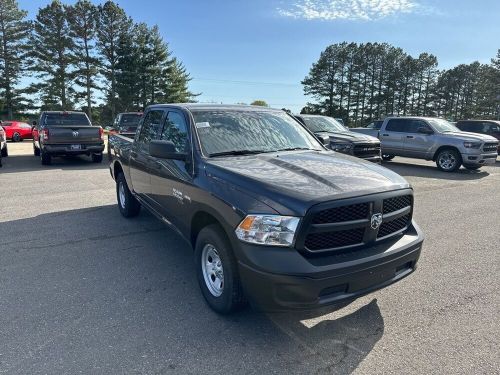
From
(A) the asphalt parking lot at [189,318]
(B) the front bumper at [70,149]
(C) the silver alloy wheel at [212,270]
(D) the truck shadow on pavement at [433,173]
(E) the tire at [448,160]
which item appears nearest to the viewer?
(A) the asphalt parking lot at [189,318]

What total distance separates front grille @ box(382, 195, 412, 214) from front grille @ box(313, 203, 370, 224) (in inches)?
10.8

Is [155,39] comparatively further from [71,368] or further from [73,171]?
[71,368]

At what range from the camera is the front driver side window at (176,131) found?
397cm

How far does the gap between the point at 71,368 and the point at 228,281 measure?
1.27 metres

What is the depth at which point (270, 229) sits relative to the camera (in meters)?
2.68

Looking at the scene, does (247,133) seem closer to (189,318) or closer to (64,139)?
(189,318)

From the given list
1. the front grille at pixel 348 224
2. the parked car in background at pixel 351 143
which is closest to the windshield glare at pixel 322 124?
the parked car in background at pixel 351 143

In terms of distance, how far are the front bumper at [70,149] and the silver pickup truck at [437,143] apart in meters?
11.2

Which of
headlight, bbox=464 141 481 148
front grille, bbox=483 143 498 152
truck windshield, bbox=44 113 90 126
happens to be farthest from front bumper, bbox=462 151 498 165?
truck windshield, bbox=44 113 90 126

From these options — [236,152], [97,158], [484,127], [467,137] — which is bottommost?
[97,158]

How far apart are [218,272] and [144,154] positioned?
7.78ft

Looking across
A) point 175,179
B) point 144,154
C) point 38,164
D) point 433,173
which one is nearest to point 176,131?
point 175,179

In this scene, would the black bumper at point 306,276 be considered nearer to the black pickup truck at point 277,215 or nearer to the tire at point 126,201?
the black pickup truck at point 277,215

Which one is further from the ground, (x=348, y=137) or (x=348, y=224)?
(x=348, y=137)
